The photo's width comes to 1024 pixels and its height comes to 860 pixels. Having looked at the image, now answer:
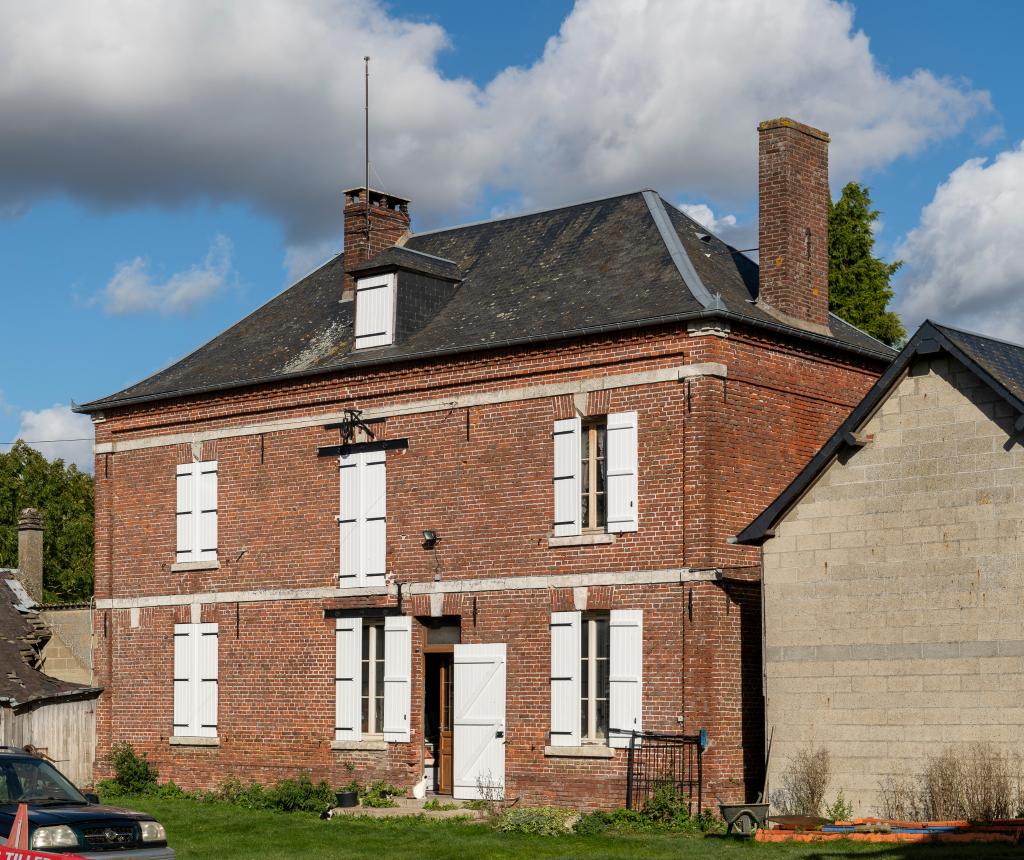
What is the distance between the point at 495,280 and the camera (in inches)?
994

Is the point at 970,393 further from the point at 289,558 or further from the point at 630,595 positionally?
the point at 289,558

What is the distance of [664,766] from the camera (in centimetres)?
2067

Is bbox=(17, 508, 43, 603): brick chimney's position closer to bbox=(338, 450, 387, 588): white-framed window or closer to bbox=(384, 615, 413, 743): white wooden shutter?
bbox=(338, 450, 387, 588): white-framed window

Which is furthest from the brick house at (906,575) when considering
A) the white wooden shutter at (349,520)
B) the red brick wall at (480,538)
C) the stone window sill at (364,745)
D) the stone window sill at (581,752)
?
the white wooden shutter at (349,520)

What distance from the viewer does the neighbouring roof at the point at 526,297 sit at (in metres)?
22.4

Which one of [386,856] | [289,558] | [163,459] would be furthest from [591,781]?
[163,459]

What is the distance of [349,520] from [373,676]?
240cm

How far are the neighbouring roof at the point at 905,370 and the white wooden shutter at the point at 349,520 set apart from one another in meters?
6.72

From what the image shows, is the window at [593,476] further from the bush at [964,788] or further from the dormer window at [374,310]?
the bush at [964,788]

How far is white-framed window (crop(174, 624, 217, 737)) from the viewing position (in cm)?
2623

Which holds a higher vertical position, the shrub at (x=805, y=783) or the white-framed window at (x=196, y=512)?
the white-framed window at (x=196, y=512)

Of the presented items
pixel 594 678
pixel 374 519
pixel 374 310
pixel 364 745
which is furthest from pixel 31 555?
pixel 594 678

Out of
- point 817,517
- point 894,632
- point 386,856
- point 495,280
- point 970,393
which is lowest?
point 386,856

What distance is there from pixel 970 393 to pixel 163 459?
1446 centimetres
